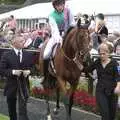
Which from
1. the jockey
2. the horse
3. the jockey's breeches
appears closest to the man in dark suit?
the horse

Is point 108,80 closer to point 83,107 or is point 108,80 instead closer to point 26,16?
point 83,107

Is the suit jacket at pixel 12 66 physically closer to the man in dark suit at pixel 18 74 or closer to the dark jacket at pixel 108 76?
the man in dark suit at pixel 18 74

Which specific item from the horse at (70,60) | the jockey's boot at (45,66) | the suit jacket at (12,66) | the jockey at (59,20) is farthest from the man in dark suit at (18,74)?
the jockey's boot at (45,66)

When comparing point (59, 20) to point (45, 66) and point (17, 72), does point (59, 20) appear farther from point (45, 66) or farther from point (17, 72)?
point (17, 72)

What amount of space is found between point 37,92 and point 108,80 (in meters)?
5.88

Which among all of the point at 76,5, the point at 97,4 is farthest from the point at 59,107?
the point at 76,5

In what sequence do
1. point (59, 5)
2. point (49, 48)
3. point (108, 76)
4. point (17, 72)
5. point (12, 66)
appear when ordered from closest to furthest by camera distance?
point (108, 76)
point (17, 72)
point (12, 66)
point (59, 5)
point (49, 48)

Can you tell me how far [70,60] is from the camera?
1248 cm

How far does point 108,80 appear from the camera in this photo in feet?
32.8

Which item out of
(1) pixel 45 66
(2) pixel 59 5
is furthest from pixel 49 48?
(2) pixel 59 5

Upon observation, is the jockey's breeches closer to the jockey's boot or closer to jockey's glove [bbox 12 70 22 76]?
the jockey's boot

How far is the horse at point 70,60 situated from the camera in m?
12.0

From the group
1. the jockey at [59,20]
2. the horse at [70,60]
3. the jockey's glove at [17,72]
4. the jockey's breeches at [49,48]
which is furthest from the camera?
the jockey's breeches at [49,48]

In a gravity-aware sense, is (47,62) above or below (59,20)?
below
